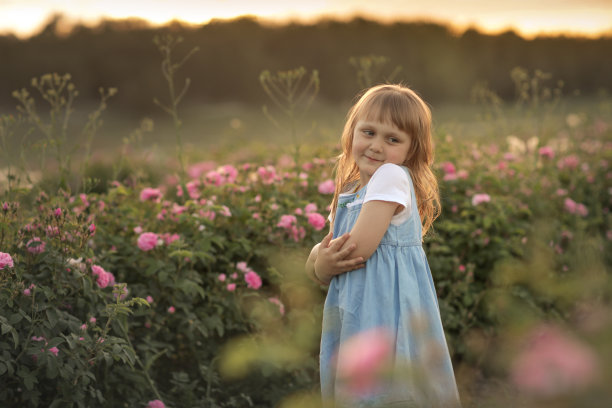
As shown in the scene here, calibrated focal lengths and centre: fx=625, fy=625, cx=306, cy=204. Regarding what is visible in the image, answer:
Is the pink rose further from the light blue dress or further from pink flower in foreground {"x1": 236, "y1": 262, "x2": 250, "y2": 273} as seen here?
the light blue dress

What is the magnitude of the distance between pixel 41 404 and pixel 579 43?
1367 centimetres

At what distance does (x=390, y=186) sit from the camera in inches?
66.3

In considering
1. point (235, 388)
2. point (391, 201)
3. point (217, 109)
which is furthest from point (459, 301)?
point (217, 109)

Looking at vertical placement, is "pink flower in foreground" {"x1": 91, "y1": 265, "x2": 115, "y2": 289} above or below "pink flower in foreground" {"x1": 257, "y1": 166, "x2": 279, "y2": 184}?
below

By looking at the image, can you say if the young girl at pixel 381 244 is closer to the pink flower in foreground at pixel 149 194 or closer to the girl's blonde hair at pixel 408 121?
the girl's blonde hair at pixel 408 121

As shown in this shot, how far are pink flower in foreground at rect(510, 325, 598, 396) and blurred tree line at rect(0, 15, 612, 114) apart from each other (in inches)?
511

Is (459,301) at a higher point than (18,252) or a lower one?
lower

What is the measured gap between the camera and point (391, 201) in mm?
1666

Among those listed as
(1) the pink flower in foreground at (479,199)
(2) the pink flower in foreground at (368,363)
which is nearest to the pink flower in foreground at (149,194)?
(1) the pink flower in foreground at (479,199)

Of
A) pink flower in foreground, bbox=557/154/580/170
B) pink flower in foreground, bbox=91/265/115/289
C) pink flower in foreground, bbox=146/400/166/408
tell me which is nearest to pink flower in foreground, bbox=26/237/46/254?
pink flower in foreground, bbox=91/265/115/289

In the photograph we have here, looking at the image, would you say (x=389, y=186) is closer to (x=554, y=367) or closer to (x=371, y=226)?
(x=371, y=226)

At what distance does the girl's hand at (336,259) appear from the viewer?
1.71 m

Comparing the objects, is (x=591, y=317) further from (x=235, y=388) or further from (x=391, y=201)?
(x=235, y=388)

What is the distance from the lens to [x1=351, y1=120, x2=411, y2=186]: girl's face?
1.78 m
